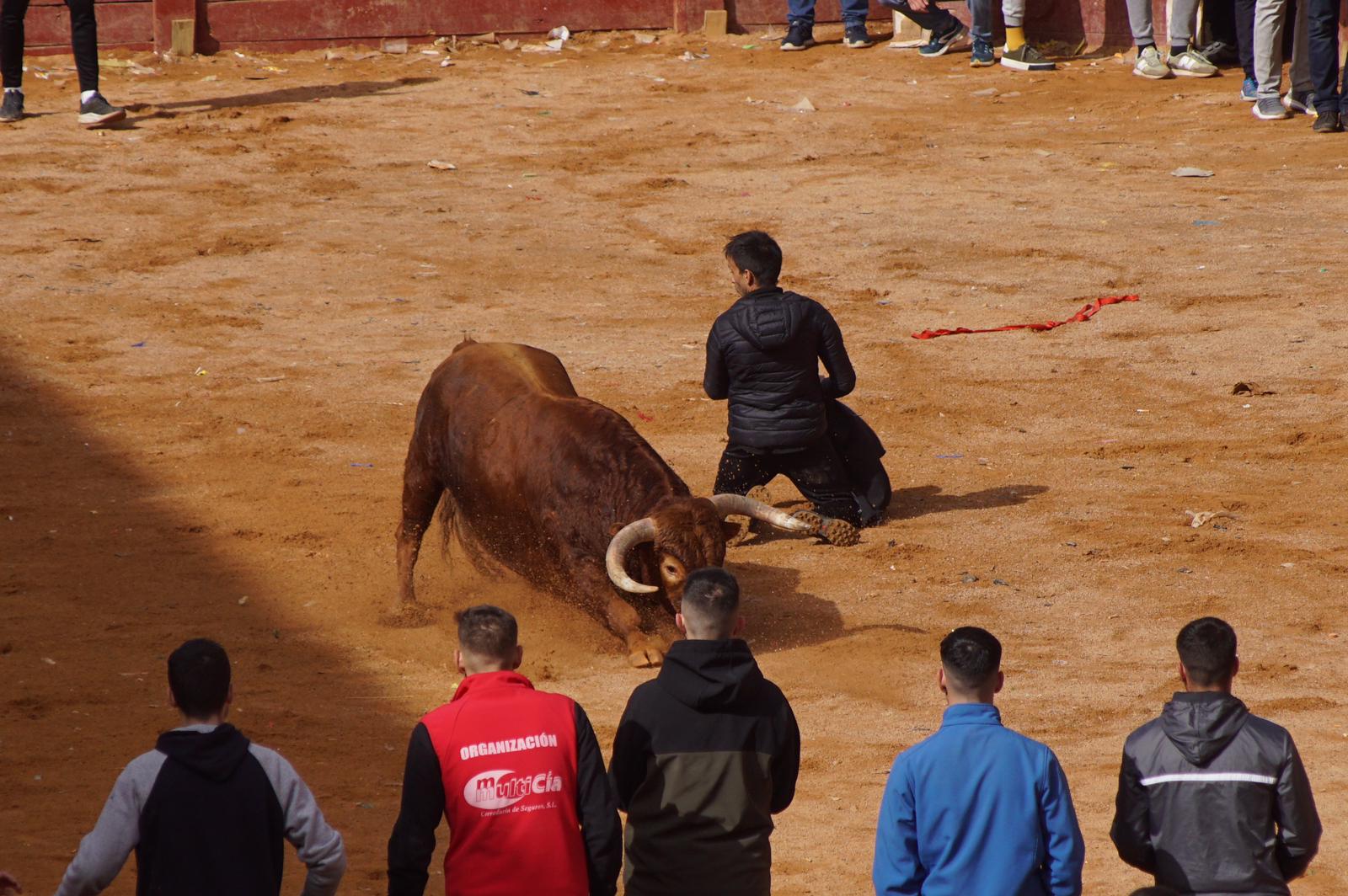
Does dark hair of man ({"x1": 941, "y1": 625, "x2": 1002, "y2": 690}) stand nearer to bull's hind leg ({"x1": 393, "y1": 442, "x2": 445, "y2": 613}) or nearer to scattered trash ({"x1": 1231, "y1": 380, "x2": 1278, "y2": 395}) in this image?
bull's hind leg ({"x1": 393, "y1": 442, "x2": 445, "y2": 613})

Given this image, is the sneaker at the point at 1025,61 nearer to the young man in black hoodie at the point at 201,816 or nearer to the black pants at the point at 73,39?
the black pants at the point at 73,39

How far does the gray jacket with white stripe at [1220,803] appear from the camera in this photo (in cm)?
386

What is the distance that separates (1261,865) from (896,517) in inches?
215

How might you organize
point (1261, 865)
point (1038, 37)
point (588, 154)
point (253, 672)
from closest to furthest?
point (1261, 865) → point (253, 672) → point (588, 154) → point (1038, 37)

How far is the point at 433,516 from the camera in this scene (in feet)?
31.7

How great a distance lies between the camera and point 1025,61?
1952cm

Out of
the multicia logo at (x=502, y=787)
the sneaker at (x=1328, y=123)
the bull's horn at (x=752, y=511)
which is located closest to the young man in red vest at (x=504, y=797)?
the multicia logo at (x=502, y=787)

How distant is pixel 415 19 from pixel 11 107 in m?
5.58

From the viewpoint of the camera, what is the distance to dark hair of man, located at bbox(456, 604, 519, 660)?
3.96 meters

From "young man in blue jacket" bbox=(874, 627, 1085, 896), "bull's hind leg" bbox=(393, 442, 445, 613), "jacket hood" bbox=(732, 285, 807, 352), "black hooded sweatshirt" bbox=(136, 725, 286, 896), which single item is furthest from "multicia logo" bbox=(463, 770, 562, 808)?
"jacket hood" bbox=(732, 285, 807, 352)

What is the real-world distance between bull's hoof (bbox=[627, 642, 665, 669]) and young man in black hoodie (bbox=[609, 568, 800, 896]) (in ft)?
10.5

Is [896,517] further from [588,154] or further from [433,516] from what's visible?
[588,154]

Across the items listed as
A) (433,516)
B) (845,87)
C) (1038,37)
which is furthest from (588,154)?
(433,516)

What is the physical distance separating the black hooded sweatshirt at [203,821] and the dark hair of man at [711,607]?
1049mm
